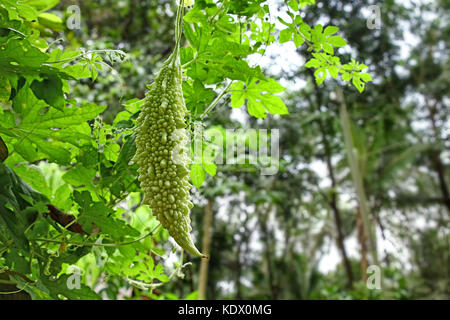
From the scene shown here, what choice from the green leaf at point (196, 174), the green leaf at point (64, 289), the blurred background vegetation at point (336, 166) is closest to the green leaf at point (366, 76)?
the green leaf at point (196, 174)

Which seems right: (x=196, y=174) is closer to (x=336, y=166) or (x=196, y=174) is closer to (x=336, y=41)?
(x=336, y=41)

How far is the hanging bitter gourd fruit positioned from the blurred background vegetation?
139cm

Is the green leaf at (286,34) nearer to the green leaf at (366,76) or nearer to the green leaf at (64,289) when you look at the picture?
the green leaf at (366,76)

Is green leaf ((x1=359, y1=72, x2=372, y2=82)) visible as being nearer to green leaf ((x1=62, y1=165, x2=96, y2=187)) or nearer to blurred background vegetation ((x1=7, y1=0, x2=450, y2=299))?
green leaf ((x1=62, y1=165, x2=96, y2=187))

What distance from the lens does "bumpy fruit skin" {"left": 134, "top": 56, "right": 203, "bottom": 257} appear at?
54cm

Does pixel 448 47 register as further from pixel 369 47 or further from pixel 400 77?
pixel 369 47

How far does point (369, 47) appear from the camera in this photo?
17.1 feet

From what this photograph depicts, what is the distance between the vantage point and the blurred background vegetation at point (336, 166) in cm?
329

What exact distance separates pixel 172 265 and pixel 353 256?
906cm

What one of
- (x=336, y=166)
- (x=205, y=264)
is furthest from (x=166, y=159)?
(x=336, y=166)

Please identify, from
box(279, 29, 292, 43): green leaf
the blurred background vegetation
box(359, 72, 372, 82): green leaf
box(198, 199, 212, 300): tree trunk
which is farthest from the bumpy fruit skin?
box(198, 199, 212, 300): tree trunk

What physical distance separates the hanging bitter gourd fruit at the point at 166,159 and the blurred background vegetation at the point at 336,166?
139cm

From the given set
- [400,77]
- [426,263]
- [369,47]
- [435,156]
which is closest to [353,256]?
[426,263]

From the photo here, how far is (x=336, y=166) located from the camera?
7375 mm
